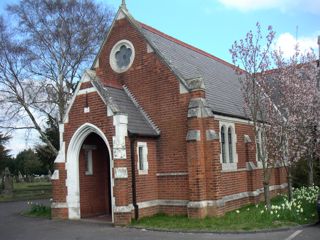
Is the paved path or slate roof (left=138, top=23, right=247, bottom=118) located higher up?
slate roof (left=138, top=23, right=247, bottom=118)

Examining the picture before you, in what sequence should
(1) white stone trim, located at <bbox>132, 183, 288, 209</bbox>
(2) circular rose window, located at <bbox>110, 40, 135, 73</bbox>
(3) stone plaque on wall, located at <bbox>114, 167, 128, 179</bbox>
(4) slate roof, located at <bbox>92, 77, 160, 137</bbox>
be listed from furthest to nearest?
(2) circular rose window, located at <bbox>110, 40, 135, 73</bbox>
(4) slate roof, located at <bbox>92, 77, 160, 137</bbox>
(1) white stone trim, located at <bbox>132, 183, 288, 209</bbox>
(3) stone plaque on wall, located at <bbox>114, 167, 128, 179</bbox>

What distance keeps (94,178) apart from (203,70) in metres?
7.70

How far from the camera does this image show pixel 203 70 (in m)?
22.1

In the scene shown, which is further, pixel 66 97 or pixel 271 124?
pixel 66 97

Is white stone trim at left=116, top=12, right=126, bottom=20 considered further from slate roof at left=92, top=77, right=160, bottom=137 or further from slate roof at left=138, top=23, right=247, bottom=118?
slate roof at left=92, top=77, right=160, bottom=137

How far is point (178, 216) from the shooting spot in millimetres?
16859

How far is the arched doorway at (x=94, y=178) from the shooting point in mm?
18531

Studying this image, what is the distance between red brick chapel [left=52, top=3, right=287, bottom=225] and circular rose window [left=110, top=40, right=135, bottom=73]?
0.15ft

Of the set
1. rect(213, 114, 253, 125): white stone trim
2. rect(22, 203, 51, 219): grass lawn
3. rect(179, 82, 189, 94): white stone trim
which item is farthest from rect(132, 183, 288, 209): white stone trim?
rect(22, 203, 51, 219): grass lawn

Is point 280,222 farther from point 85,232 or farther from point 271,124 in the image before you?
point 85,232

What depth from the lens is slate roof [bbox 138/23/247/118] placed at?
19.0m

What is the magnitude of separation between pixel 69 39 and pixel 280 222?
786 inches

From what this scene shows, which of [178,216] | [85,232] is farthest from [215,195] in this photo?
[85,232]

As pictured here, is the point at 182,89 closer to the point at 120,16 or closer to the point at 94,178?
the point at 120,16
